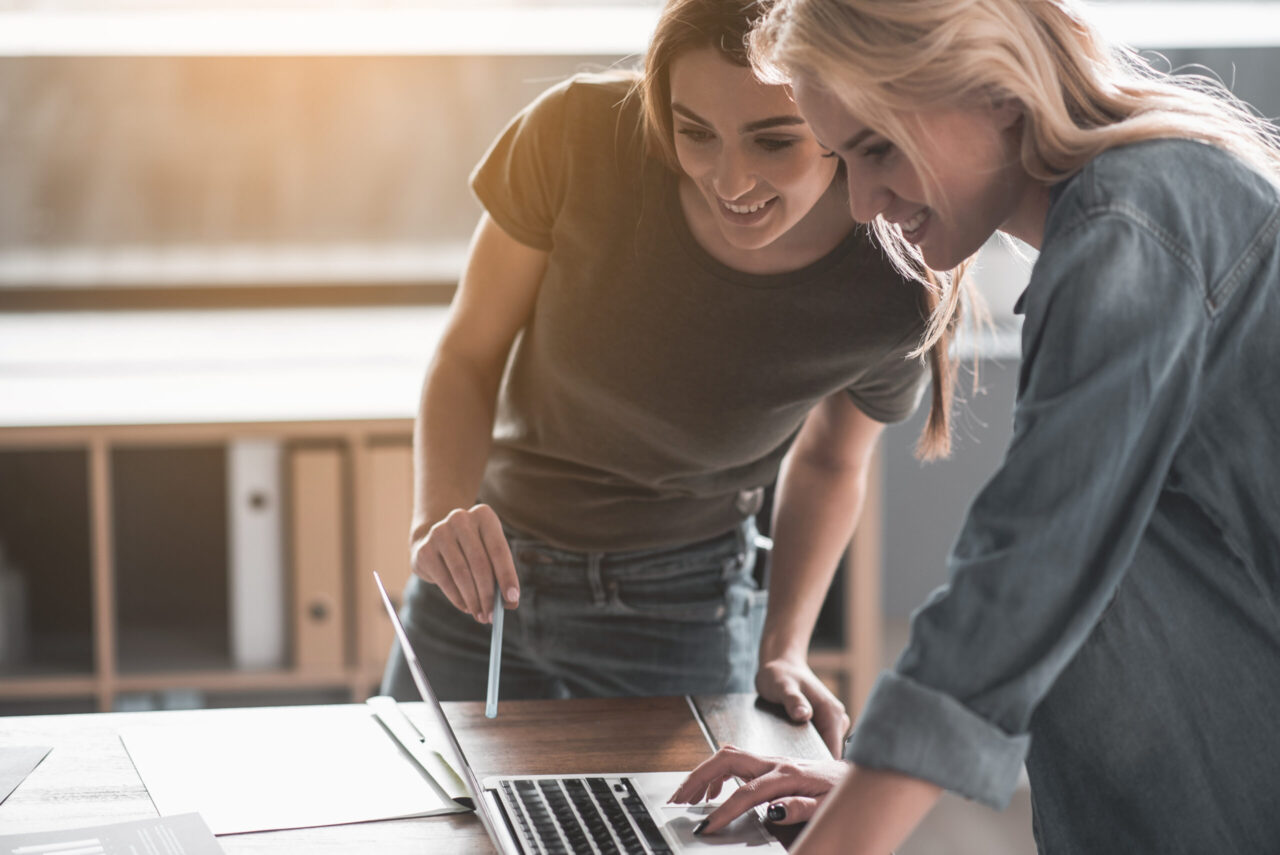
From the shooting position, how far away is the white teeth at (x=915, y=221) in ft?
2.91

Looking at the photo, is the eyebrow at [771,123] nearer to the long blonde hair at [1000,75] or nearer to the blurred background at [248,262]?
the long blonde hair at [1000,75]

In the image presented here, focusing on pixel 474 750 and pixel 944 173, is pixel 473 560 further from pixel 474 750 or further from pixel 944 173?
pixel 944 173

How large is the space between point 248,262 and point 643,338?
156 centimetres

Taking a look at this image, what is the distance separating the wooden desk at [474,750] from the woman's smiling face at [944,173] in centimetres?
51

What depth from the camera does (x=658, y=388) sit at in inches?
51.6

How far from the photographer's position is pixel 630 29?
2.57 m

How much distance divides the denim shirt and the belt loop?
664 mm

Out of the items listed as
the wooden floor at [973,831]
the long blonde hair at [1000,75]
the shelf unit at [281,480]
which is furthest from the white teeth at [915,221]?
the wooden floor at [973,831]

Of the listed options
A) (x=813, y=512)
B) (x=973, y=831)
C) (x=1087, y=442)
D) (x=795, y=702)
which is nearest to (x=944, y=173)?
(x=1087, y=442)

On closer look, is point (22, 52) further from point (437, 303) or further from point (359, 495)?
point (359, 495)

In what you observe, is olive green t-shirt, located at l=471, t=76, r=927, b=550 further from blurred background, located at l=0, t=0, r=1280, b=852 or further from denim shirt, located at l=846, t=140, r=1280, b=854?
blurred background, located at l=0, t=0, r=1280, b=852

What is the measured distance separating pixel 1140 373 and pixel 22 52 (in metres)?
2.41

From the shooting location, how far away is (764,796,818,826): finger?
102cm

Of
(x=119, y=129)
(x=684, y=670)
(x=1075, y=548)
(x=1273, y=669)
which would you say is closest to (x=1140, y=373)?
(x=1075, y=548)
